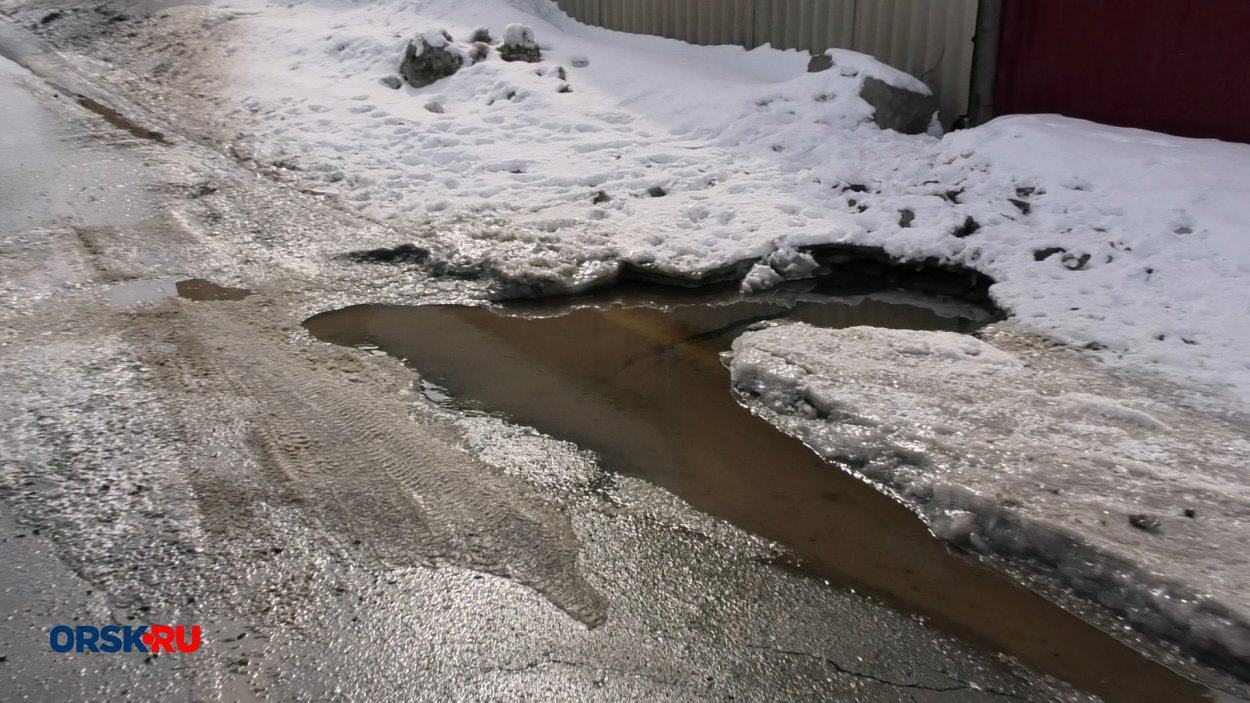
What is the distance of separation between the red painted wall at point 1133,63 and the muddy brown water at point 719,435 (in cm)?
306

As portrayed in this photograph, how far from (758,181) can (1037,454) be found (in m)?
4.20

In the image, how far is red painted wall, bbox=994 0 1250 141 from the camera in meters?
6.93

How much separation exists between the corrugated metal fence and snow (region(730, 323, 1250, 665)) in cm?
400

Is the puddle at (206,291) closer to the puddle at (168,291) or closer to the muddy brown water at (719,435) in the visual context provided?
the puddle at (168,291)

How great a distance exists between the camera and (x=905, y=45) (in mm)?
8938

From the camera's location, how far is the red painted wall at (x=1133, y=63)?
22.7 ft

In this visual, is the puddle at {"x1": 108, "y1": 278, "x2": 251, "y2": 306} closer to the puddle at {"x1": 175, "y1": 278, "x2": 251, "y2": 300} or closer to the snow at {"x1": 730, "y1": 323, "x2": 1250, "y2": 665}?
the puddle at {"x1": 175, "y1": 278, "x2": 251, "y2": 300}

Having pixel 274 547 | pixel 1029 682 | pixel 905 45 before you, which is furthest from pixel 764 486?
pixel 905 45

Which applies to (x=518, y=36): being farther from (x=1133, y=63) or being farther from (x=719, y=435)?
(x=719, y=435)

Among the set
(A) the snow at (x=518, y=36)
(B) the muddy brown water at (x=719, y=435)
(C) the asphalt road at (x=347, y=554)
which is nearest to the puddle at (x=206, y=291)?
(C) the asphalt road at (x=347, y=554)

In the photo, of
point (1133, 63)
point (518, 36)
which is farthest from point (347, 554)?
point (518, 36)

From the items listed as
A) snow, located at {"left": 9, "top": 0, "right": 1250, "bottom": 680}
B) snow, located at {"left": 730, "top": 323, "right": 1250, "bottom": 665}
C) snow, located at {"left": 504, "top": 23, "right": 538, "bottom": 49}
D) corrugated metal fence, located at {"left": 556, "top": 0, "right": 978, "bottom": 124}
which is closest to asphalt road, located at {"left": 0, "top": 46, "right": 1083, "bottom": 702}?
snow, located at {"left": 730, "top": 323, "right": 1250, "bottom": 665}

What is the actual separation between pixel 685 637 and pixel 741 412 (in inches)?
67.6

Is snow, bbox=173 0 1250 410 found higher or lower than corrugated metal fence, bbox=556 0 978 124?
lower
